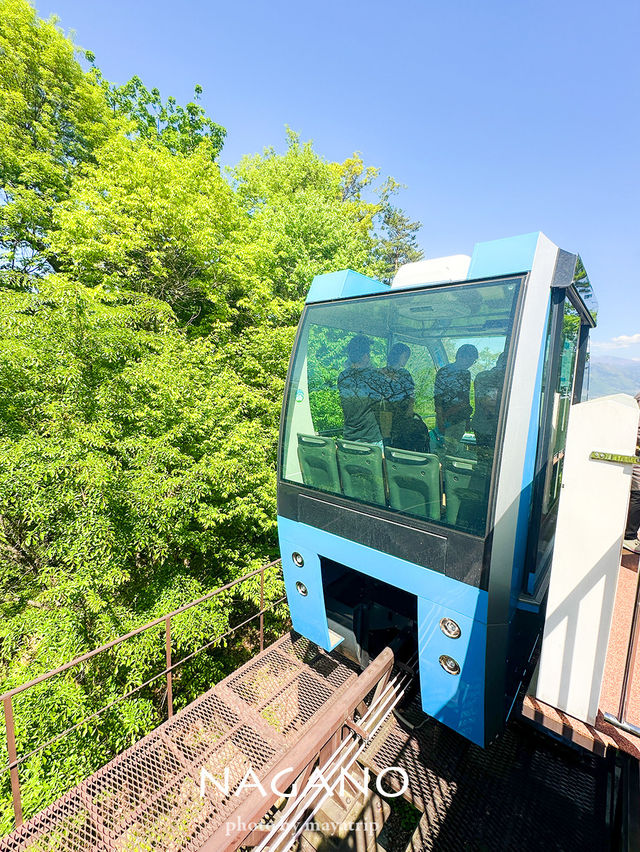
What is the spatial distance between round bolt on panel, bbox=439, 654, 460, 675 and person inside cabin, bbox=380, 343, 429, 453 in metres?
1.31

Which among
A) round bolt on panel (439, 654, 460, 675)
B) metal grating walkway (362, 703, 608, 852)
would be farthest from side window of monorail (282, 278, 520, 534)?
metal grating walkway (362, 703, 608, 852)

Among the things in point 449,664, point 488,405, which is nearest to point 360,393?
point 488,405

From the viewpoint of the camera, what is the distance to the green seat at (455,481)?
223cm

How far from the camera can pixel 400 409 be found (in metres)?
2.68

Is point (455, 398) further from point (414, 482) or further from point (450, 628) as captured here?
point (450, 628)

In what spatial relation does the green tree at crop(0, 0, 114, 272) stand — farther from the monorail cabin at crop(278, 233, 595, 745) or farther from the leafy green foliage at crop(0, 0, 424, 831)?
the monorail cabin at crop(278, 233, 595, 745)

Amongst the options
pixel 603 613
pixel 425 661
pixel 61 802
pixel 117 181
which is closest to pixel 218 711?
pixel 61 802

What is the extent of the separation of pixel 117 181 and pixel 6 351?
18.9 feet

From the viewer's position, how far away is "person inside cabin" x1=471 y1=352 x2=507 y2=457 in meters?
2.14

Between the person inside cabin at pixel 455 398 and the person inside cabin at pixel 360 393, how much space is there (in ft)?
1.62

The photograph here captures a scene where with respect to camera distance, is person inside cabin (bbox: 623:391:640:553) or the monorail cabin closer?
the monorail cabin

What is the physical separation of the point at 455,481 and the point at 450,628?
2.98 feet

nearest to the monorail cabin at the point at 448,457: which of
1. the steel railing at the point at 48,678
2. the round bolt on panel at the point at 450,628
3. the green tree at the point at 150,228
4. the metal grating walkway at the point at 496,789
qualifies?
the round bolt on panel at the point at 450,628

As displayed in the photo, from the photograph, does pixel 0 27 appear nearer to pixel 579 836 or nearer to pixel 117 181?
pixel 117 181
